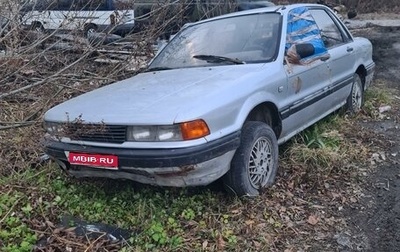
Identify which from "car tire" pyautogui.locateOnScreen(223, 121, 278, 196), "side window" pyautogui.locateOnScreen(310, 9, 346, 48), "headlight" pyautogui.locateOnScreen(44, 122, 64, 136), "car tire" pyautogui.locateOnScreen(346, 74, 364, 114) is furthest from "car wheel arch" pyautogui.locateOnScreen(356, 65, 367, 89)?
"headlight" pyautogui.locateOnScreen(44, 122, 64, 136)

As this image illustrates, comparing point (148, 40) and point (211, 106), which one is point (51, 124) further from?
point (148, 40)

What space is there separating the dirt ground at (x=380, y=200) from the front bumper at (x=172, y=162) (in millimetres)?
1030

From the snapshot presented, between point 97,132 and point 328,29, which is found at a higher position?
Answer: point 97,132

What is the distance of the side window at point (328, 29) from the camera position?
537cm

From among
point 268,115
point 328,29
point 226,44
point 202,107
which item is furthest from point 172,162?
point 328,29

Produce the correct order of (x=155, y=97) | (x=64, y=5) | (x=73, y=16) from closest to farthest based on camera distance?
(x=155, y=97)
(x=73, y=16)
(x=64, y=5)

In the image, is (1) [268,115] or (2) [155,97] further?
(1) [268,115]

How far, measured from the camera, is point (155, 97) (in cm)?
357

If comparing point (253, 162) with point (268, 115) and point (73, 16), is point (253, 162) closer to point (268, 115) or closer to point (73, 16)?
point (268, 115)

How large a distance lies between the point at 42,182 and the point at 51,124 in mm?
620

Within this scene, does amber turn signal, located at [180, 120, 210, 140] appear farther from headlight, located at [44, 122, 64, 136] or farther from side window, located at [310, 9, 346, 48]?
side window, located at [310, 9, 346, 48]

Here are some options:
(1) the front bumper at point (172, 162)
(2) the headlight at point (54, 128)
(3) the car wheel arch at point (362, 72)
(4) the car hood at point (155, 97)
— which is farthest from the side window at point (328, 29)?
(2) the headlight at point (54, 128)

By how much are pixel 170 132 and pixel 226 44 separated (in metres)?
1.64

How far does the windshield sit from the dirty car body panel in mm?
10
